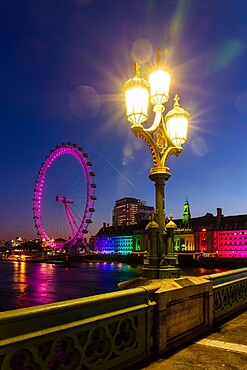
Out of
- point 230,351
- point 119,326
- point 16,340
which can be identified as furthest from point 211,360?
point 16,340

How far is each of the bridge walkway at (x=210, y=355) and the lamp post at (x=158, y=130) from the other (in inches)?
56.7

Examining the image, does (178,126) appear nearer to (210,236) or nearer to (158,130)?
(158,130)

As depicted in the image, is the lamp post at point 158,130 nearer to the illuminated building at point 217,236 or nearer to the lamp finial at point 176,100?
the lamp finial at point 176,100

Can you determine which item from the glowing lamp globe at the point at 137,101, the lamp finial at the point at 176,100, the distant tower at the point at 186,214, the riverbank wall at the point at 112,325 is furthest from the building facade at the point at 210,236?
the glowing lamp globe at the point at 137,101

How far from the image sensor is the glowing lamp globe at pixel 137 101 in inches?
292

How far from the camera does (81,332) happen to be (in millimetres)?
4215

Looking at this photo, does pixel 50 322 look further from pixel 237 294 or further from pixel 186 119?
pixel 237 294

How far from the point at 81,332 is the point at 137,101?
194 inches

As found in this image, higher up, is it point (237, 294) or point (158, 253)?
point (158, 253)

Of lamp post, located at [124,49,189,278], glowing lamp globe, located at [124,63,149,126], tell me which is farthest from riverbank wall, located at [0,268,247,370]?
glowing lamp globe, located at [124,63,149,126]

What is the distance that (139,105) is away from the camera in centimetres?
742

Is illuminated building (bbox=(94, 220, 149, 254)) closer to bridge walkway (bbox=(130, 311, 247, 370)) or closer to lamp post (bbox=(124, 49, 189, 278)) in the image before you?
lamp post (bbox=(124, 49, 189, 278))

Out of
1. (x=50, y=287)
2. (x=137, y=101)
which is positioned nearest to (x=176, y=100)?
(x=137, y=101)

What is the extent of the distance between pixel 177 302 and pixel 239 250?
5449 inches
